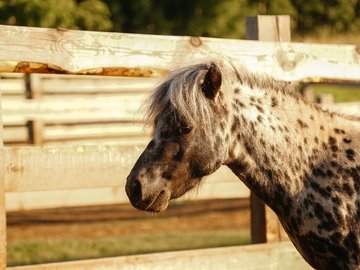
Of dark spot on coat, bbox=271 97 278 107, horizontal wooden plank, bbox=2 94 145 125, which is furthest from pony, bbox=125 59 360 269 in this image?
horizontal wooden plank, bbox=2 94 145 125

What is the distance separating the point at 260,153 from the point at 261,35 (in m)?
1.39

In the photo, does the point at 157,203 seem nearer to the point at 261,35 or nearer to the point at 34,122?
the point at 261,35

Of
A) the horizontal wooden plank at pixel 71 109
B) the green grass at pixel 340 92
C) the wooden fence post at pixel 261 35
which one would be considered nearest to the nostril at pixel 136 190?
the wooden fence post at pixel 261 35

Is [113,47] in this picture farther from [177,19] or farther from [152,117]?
[177,19]

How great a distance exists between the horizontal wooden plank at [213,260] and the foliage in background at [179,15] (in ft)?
30.2

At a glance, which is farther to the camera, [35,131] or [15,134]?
[15,134]

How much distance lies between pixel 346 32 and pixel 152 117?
36.6m

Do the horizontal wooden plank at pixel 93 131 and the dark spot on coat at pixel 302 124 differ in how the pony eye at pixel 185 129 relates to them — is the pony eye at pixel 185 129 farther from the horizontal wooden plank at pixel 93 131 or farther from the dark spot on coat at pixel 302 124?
the horizontal wooden plank at pixel 93 131

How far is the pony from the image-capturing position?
3848 mm

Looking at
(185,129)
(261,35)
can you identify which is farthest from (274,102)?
(261,35)

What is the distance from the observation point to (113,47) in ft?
14.6

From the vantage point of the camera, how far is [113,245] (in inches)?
339

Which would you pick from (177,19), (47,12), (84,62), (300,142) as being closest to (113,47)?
(84,62)

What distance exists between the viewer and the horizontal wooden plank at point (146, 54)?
164 inches
